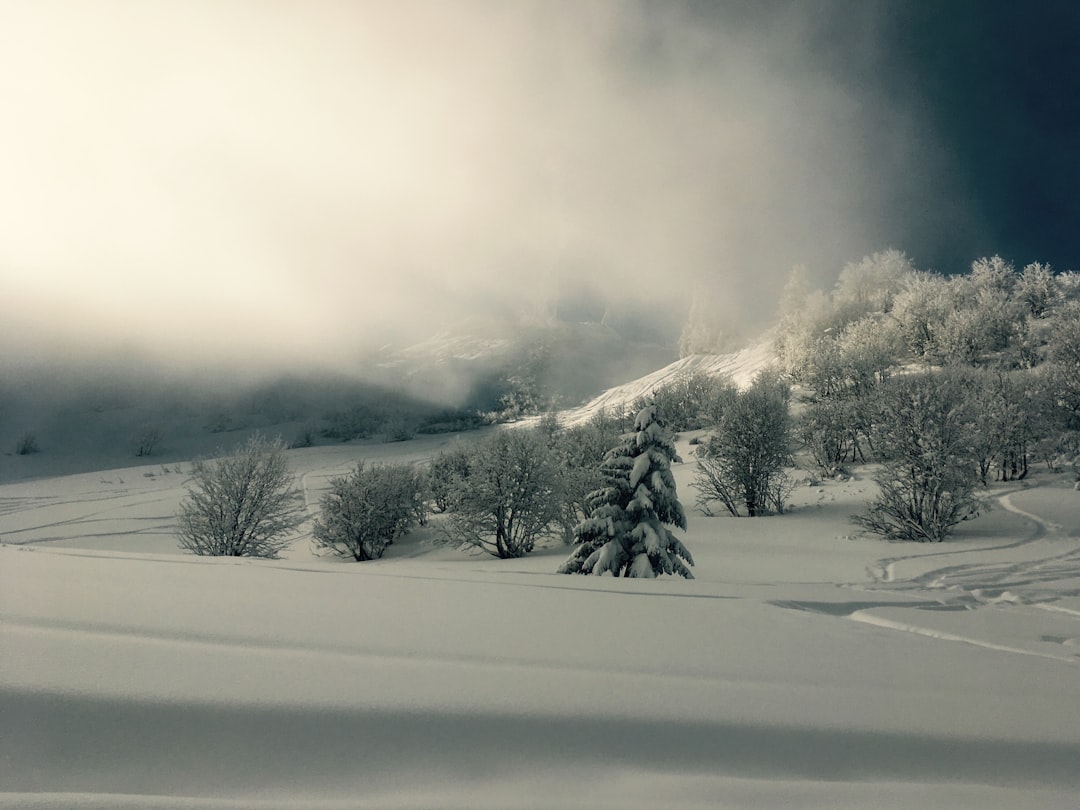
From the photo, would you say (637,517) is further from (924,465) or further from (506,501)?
(924,465)

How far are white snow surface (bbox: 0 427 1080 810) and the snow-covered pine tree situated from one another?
595cm

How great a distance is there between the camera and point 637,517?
1147 centimetres

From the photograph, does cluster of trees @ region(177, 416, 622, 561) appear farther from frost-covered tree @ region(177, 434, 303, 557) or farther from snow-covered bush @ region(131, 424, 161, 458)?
snow-covered bush @ region(131, 424, 161, 458)

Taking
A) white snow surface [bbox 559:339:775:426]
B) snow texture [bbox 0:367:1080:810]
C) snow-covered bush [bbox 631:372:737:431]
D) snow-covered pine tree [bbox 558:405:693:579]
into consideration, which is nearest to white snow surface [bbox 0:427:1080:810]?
snow texture [bbox 0:367:1080:810]

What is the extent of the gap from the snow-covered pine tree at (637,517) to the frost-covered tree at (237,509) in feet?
42.7

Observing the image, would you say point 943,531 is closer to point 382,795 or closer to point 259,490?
point 382,795

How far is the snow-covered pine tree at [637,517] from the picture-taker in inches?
420

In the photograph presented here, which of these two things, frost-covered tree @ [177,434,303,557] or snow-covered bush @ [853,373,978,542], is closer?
snow-covered bush @ [853,373,978,542]

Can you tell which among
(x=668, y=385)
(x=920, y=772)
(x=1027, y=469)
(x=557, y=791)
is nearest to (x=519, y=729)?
(x=557, y=791)

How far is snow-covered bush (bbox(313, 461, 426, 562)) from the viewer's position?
24.0 m

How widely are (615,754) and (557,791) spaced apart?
0.31 m

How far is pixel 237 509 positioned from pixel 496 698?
65.5 ft

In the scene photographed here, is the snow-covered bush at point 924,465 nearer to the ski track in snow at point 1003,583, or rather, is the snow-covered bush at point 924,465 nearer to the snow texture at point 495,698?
the ski track in snow at point 1003,583

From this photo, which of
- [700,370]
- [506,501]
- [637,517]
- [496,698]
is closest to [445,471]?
[506,501]
